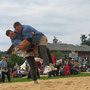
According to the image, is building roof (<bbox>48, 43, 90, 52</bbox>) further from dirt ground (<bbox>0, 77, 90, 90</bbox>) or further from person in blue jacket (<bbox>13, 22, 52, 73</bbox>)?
person in blue jacket (<bbox>13, 22, 52, 73</bbox>)

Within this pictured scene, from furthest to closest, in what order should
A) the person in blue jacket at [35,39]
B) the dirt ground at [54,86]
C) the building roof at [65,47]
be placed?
the building roof at [65,47] → the person in blue jacket at [35,39] → the dirt ground at [54,86]

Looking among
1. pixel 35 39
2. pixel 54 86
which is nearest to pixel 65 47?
pixel 35 39

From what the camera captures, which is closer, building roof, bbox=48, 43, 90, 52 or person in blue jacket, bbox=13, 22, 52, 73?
person in blue jacket, bbox=13, 22, 52, 73

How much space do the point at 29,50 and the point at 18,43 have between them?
1.69ft

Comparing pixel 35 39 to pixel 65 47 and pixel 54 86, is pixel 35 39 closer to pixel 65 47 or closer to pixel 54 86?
pixel 54 86

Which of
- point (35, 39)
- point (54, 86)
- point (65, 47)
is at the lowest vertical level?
point (54, 86)

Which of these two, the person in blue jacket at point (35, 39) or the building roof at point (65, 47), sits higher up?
the building roof at point (65, 47)

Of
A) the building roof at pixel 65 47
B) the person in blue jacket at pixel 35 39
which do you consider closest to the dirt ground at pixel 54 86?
the person in blue jacket at pixel 35 39

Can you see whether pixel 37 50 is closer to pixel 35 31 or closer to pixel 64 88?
pixel 35 31

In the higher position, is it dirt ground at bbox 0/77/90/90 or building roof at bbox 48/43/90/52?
building roof at bbox 48/43/90/52

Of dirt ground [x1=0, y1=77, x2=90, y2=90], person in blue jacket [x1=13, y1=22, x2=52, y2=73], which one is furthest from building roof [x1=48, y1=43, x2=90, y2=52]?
person in blue jacket [x1=13, y1=22, x2=52, y2=73]

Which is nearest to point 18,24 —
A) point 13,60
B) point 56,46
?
A: point 13,60

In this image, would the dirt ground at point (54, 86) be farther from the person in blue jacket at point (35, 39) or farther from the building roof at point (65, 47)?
the building roof at point (65, 47)

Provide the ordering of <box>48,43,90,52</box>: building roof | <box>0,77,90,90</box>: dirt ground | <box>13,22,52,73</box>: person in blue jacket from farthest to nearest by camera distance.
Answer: <box>48,43,90,52</box>: building roof < <box>13,22,52,73</box>: person in blue jacket < <box>0,77,90,90</box>: dirt ground
